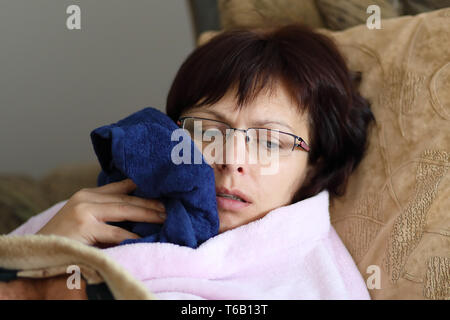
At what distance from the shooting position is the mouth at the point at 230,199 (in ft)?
3.47

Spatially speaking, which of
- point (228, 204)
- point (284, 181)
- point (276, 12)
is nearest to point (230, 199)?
point (228, 204)

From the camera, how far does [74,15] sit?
226cm

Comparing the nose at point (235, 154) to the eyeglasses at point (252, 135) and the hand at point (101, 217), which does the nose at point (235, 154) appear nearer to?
the eyeglasses at point (252, 135)

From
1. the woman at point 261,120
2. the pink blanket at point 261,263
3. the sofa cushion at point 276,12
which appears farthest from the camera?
the sofa cushion at point 276,12

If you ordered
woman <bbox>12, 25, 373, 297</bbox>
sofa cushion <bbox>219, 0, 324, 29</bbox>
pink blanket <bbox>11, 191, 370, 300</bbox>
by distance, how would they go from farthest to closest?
sofa cushion <bbox>219, 0, 324, 29</bbox>, woman <bbox>12, 25, 373, 297</bbox>, pink blanket <bbox>11, 191, 370, 300</bbox>

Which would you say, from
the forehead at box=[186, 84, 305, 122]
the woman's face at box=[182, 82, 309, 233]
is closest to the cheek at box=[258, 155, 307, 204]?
the woman's face at box=[182, 82, 309, 233]

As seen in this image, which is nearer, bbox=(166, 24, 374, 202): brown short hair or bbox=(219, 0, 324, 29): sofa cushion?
bbox=(166, 24, 374, 202): brown short hair

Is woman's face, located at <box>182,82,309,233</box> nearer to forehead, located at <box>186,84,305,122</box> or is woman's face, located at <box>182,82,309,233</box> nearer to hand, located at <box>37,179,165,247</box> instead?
forehead, located at <box>186,84,305,122</box>

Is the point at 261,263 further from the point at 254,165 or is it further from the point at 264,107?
the point at 264,107

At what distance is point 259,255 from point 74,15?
180 cm

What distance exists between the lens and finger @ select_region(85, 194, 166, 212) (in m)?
1.04

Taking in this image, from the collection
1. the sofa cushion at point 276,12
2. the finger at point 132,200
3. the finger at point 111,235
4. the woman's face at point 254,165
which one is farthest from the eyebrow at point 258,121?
the sofa cushion at point 276,12

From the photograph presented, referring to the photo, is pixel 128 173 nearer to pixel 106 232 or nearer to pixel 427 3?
pixel 106 232

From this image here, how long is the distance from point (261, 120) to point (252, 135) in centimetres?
4
